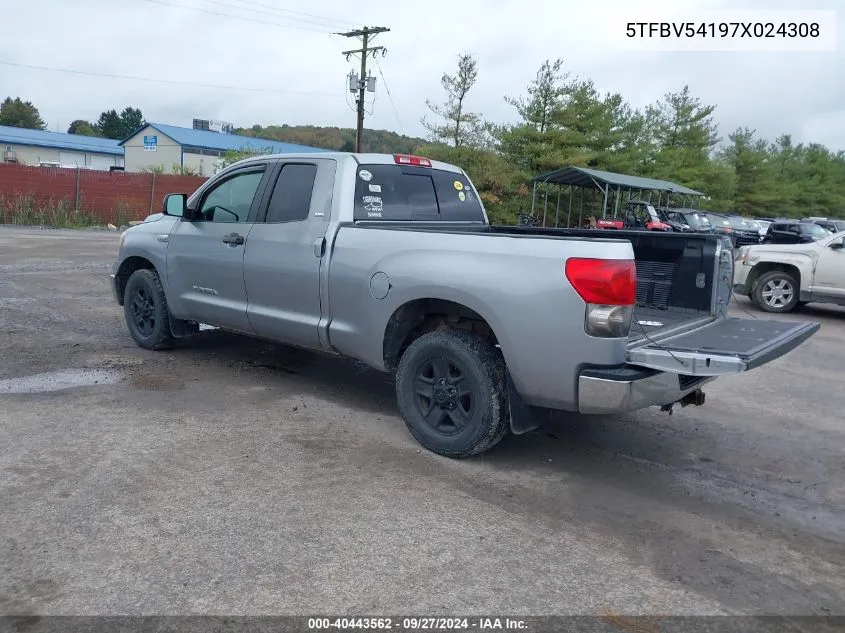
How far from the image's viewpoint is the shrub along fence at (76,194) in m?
26.8

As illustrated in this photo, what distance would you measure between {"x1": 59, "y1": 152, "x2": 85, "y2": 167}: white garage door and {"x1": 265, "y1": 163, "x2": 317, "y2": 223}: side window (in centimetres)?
6029

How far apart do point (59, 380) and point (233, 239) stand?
186 centimetres

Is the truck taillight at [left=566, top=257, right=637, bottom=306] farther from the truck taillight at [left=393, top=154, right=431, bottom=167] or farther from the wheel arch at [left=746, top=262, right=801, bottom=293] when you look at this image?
the wheel arch at [left=746, top=262, right=801, bottom=293]

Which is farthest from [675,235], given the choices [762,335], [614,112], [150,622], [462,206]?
[614,112]

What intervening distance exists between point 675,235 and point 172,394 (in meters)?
4.05

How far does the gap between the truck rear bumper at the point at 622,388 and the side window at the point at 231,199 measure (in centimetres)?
336

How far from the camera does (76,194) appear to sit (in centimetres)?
2848

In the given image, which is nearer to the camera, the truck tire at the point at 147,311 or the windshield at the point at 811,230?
the truck tire at the point at 147,311

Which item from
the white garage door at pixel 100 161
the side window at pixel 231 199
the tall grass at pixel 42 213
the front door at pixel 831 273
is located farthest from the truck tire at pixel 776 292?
the white garage door at pixel 100 161

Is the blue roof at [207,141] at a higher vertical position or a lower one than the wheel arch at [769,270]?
higher

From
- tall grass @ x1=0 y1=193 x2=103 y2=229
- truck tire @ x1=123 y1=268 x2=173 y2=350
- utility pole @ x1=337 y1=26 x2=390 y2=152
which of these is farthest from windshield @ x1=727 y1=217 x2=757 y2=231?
truck tire @ x1=123 y1=268 x2=173 y2=350

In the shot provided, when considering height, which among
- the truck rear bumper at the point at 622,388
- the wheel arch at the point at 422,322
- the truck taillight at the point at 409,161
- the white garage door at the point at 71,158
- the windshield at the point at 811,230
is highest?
the white garage door at the point at 71,158

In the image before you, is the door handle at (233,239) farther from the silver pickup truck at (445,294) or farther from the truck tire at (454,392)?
the truck tire at (454,392)

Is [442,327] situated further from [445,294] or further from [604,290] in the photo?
[604,290]
